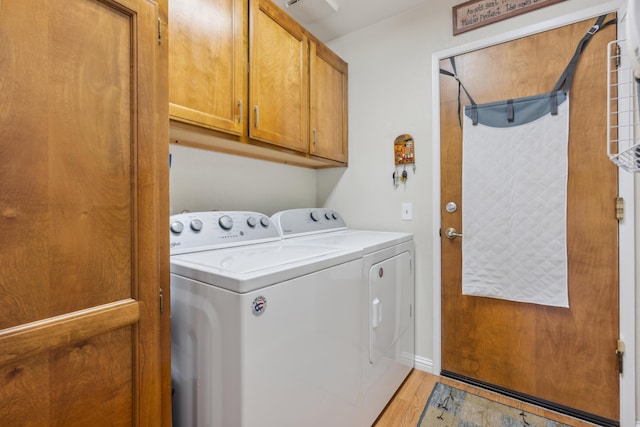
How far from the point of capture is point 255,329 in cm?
86

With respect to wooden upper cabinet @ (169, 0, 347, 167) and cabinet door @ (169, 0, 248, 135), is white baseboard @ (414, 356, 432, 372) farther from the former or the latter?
cabinet door @ (169, 0, 248, 135)

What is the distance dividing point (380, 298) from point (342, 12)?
1.97 m

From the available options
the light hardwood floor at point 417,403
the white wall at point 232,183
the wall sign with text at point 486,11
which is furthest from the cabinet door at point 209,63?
the light hardwood floor at point 417,403

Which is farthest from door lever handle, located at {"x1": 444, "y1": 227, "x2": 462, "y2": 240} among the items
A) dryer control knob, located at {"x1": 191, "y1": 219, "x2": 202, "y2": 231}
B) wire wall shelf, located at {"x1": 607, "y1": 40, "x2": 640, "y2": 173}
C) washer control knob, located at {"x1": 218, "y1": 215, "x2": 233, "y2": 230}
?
dryer control knob, located at {"x1": 191, "y1": 219, "x2": 202, "y2": 231}

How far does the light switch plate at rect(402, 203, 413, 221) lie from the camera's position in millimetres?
2083

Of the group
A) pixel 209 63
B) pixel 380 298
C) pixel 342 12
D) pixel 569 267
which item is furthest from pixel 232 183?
pixel 569 267

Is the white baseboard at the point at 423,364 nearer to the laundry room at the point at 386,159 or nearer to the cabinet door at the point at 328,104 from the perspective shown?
the laundry room at the point at 386,159

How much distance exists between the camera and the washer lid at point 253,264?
87 cm

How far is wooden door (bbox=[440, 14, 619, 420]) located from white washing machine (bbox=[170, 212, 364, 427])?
986 millimetres

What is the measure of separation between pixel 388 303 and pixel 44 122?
5.12 feet

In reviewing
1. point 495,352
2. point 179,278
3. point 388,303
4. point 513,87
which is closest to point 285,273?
point 179,278

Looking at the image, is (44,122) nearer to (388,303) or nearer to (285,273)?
(285,273)

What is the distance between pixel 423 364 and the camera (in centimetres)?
205

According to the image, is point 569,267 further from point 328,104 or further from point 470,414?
point 328,104
